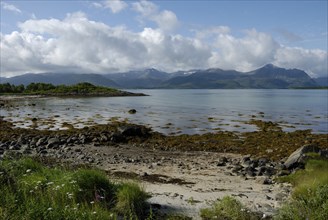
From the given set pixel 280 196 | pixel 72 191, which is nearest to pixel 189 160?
pixel 280 196

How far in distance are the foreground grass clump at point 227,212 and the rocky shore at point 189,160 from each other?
47 centimetres

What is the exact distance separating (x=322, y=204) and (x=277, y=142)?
2109 centimetres

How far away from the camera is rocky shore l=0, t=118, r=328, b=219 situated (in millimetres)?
11383

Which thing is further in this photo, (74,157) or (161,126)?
(161,126)

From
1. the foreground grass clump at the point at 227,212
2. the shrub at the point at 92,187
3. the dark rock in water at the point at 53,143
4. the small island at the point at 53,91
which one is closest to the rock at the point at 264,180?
the foreground grass clump at the point at 227,212

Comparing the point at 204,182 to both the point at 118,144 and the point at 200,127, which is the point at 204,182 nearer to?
the point at 118,144

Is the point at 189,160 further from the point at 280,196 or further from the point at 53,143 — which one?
the point at 53,143

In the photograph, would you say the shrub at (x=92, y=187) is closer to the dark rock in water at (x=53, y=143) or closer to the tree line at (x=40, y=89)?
the dark rock in water at (x=53, y=143)

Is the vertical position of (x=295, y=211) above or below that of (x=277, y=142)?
above

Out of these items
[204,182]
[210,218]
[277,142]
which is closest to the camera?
[210,218]

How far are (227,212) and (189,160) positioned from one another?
11821 mm

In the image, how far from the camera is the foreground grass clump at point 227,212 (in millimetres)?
8562

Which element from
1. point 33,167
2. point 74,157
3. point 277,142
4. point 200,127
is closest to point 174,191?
point 33,167

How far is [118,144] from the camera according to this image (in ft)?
86.7
